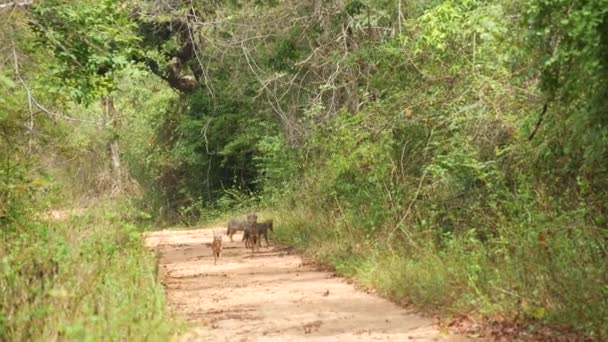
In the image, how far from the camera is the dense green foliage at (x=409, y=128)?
29.9 ft

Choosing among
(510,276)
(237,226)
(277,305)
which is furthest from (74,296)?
(237,226)

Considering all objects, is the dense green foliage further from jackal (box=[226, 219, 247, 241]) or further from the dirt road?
jackal (box=[226, 219, 247, 241])

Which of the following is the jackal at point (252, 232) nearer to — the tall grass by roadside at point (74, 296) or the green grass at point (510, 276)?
→ the green grass at point (510, 276)

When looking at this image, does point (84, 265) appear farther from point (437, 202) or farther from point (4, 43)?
point (437, 202)

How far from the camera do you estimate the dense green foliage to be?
9.11 meters

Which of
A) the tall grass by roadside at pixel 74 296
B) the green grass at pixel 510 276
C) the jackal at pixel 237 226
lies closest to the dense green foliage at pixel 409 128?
the green grass at pixel 510 276

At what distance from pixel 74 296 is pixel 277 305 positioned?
4.62 meters

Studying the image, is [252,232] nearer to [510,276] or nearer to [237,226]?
[237,226]

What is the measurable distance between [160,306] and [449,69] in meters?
7.31

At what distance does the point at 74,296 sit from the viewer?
818 centimetres

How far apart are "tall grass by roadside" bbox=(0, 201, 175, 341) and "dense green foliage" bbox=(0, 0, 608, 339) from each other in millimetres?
1826

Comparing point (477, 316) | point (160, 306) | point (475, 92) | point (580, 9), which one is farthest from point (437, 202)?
point (580, 9)

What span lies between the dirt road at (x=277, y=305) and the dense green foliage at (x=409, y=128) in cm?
62

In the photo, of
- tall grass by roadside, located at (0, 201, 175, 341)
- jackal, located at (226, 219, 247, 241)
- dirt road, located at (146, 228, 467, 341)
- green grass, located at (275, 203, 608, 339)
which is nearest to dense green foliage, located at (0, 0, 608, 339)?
green grass, located at (275, 203, 608, 339)
